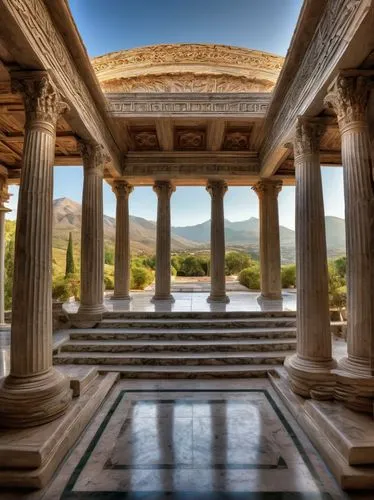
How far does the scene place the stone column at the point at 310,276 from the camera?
17.5 ft

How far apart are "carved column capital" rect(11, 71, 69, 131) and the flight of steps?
5079mm

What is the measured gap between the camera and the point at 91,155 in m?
8.01

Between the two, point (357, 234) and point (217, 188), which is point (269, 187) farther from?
point (357, 234)

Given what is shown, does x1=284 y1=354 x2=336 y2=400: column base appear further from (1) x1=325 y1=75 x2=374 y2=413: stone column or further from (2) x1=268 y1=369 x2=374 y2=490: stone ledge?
(1) x1=325 y1=75 x2=374 y2=413: stone column

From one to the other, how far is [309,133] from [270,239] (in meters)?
6.10

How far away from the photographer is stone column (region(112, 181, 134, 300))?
11859 mm

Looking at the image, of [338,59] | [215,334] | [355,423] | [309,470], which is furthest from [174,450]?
[338,59]

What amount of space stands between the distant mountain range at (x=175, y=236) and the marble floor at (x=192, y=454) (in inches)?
1395

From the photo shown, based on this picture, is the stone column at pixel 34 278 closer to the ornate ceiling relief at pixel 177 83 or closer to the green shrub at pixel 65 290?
the ornate ceiling relief at pixel 177 83

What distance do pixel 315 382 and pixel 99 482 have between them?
374 cm

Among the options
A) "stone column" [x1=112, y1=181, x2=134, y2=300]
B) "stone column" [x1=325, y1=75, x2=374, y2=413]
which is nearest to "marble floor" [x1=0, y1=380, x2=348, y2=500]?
"stone column" [x1=325, y1=75, x2=374, y2=413]

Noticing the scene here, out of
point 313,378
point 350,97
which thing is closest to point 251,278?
point 313,378

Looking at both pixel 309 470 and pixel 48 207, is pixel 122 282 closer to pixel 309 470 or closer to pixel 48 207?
pixel 48 207

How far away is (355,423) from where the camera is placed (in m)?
3.96
